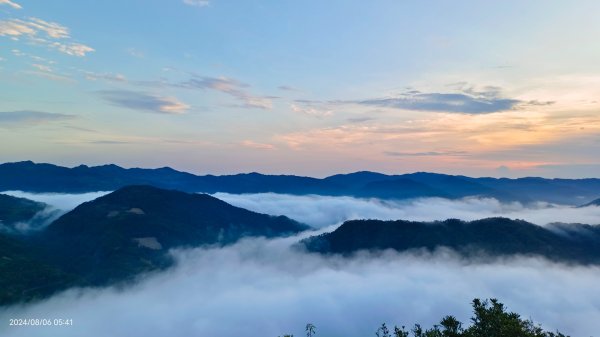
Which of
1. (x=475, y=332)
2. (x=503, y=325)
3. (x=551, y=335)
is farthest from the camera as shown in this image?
(x=551, y=335)

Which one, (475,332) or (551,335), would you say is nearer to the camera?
(475,332)

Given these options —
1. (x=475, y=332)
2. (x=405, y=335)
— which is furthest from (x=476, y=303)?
(x=405, y=335)

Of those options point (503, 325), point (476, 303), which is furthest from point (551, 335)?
point (503, 325)

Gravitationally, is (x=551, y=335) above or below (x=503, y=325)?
below

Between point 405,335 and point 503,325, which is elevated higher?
point 503,325

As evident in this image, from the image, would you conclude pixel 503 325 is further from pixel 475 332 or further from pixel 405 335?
pixel 405 335

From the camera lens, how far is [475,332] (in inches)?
2854

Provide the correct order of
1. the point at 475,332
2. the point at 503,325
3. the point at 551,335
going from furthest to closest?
the point at 551,335
the point at 475,332
the point at 503,325

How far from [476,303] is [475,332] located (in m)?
6.29

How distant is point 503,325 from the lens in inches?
2606

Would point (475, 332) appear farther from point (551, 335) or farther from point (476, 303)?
point (551, 335)

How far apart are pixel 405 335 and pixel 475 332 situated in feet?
43.4

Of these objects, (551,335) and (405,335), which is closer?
(405,335)

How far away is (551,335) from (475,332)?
25.2 m
